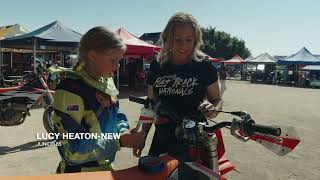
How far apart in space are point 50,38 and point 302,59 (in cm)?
2530

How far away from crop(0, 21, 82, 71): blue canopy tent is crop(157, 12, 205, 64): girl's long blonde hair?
35.5 feet

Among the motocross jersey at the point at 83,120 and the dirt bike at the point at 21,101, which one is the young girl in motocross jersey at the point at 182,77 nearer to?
the motocross jersey at the point at 83,120

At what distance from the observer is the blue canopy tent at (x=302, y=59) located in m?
32.5

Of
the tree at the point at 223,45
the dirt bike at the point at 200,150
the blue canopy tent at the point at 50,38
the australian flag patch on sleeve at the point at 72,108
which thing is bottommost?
the dirt bike at the point at 200,150

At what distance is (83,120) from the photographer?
181 cm

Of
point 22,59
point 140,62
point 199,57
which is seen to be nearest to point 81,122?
point 199,57

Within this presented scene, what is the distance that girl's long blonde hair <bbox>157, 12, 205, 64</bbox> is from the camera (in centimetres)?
251

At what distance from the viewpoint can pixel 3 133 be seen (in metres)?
7.99

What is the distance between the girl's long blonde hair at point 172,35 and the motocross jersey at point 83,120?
0.81 m

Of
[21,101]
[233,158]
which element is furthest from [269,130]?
[21,101]

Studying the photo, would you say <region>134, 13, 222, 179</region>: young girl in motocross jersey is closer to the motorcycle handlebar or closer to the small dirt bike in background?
the small dirt bike in background

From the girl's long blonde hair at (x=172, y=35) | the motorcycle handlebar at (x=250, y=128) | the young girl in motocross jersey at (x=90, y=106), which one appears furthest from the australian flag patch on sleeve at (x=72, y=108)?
the girl's long blonde hair at (x=172, y=35)

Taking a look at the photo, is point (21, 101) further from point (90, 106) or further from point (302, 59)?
point (302, 59)

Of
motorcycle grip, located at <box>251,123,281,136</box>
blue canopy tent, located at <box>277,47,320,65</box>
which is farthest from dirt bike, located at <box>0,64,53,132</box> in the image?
blue canopy tent, located at <box>277,47,320,65</box>
